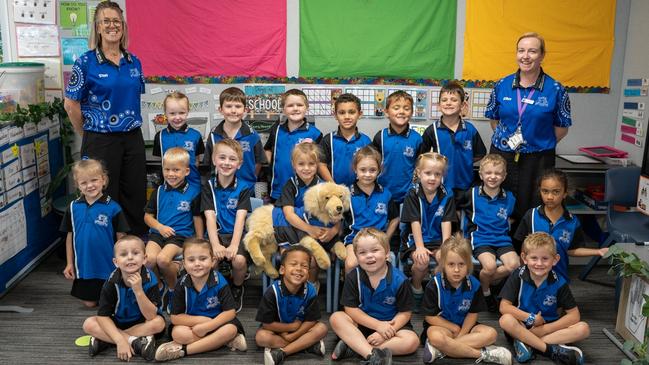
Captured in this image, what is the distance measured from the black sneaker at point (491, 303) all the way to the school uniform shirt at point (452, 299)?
60cm

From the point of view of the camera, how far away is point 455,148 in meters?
4.10

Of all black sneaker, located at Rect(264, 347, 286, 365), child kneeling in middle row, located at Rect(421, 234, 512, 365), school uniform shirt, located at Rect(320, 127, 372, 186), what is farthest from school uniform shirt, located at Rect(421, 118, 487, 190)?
black sneaker, located at Rect(264, 347, 286, 365)

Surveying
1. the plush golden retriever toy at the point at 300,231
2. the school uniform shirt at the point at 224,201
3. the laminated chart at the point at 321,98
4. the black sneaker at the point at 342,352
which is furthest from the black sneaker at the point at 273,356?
the laminated chart at the point at 321,98

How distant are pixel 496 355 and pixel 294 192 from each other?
1470 millimetres

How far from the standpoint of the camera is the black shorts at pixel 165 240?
369 cm

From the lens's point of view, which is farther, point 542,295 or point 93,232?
point 93,232

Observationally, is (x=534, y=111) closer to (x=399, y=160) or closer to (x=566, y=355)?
(x=399, y=160)

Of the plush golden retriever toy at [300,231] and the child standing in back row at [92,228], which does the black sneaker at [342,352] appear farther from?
the child standing in back row at [92,228]

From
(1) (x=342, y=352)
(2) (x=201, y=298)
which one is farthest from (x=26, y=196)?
(1) (x=342, y=352)

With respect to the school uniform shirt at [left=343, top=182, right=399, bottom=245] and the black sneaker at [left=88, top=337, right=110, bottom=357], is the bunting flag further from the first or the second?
the black sneaker at [left=88, top=337, right=110, bottom=357]

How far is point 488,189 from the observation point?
3.82 m

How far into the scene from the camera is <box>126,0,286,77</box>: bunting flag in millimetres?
4773

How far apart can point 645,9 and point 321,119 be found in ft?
8.53

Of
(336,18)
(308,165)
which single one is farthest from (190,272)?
(336,18)
